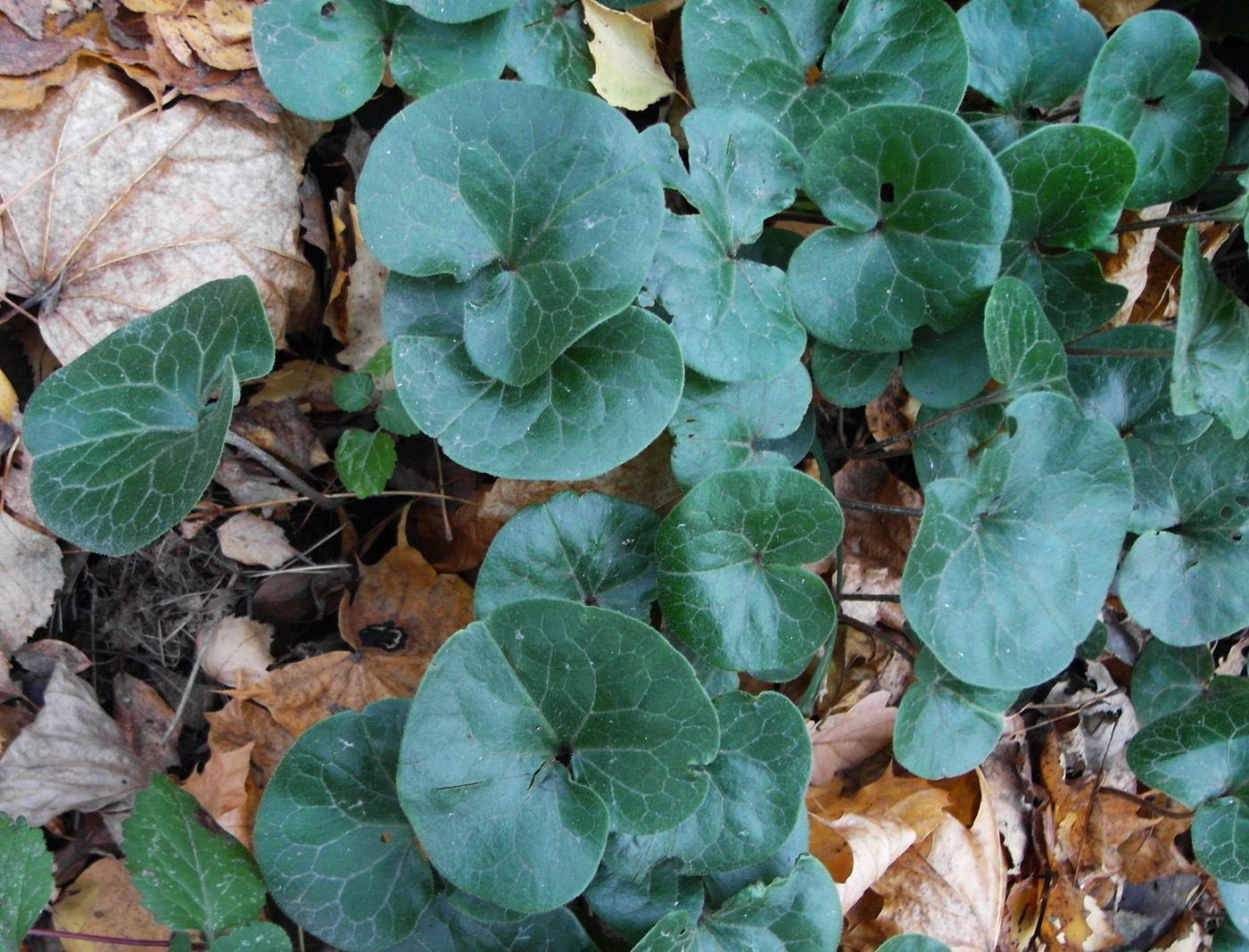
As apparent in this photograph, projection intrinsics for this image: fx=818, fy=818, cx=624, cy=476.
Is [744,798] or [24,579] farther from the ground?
[24,579]

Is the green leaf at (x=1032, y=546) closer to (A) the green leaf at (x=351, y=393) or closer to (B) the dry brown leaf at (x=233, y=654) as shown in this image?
(A) the green leaf at (x=351, y=393)

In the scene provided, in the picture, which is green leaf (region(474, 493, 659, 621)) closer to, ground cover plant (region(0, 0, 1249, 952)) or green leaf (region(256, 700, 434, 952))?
ground cover plant (region(0, 0, 1249, 952))

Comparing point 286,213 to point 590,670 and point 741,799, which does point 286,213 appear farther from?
point 741,799

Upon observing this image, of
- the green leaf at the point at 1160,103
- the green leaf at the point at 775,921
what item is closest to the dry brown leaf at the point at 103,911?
the green leaf at the point at 775,921

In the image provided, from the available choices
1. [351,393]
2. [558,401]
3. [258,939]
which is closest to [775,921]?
[258,939]

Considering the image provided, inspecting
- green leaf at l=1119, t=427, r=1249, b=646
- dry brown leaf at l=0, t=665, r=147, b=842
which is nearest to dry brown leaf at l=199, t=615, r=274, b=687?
dry brown leaf at l=0, t=665, r=147, b=842

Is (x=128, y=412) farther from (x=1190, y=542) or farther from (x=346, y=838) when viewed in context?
(x=1190, y=542)

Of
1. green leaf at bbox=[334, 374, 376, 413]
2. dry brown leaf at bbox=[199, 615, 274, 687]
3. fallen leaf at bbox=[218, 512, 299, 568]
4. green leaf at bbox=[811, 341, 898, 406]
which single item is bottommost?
dry brown leaf at bbox=[199, 615, 274, 687]
